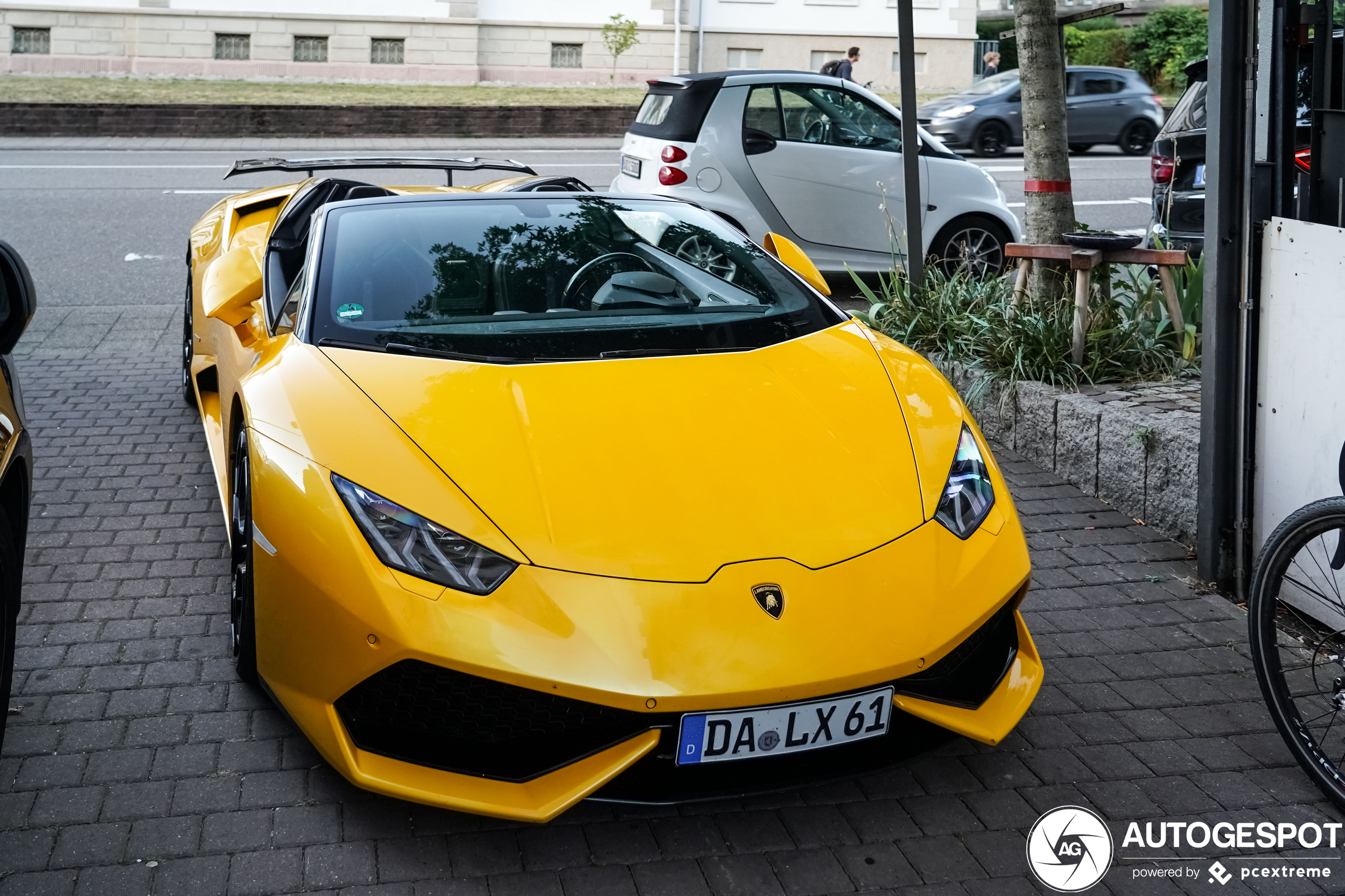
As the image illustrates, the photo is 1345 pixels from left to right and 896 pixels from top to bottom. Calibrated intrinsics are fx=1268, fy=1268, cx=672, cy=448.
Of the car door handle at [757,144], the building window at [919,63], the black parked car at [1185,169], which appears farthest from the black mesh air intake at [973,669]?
the building window at [919,63]

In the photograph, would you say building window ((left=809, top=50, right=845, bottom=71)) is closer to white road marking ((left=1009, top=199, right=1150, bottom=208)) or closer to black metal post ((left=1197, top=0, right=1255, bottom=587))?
white road marking ((left=1009, top=199, right=1150, bottom=208))

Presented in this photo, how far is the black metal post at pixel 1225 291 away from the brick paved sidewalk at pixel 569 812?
0.80ft

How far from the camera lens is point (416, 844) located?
2.70m

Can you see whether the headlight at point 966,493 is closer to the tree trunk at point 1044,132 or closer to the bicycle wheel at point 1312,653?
the bicycle wheel at point 1312,653

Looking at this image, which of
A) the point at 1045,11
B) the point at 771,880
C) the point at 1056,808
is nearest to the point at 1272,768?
the point at 1056,808

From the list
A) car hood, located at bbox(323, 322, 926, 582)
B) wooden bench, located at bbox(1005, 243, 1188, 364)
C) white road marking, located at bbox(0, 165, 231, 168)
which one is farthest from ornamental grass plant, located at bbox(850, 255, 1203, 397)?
Answer: white road marking, located at bbox(0, 165, 231, 168)

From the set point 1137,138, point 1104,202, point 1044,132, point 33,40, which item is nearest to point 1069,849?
point 1044,132

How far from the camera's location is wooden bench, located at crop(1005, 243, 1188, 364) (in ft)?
17.4

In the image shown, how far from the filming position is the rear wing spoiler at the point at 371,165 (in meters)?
5.91

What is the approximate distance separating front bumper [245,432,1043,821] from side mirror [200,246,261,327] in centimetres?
145

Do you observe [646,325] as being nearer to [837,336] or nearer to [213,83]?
[837,336]

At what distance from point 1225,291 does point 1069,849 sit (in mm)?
2028

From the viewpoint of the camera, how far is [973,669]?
9.30ft

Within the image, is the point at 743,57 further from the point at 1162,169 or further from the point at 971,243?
the point at 1162,169
